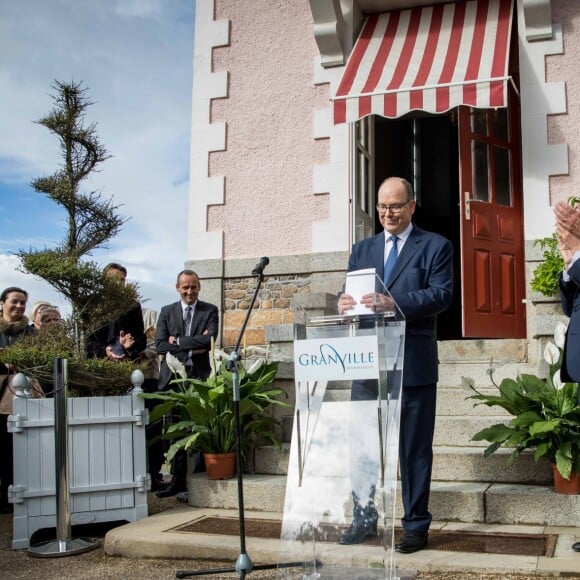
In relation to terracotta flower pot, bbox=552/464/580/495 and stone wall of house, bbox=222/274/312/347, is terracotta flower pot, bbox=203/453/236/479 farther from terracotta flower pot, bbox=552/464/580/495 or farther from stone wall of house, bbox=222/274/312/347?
stone wall of house, bbox=222/274/312/347

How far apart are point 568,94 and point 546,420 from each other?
350 cm

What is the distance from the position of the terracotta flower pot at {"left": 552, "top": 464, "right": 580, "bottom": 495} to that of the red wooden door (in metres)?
Result: 2.76

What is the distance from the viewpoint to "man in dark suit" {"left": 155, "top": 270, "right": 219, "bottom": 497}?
5663 mm

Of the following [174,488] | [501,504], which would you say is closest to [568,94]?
[501,504]

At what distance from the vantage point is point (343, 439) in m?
3.19

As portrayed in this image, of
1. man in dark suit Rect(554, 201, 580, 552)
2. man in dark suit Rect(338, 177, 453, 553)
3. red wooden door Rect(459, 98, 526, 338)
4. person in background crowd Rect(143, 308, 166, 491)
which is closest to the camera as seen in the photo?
man in dark suit Rect(554, 201, 580, 552)

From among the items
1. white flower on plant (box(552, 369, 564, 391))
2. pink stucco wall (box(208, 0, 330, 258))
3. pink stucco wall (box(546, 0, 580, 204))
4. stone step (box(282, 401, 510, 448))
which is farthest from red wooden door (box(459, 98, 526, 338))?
white flower on plant (box(552, 369, 564, 391))

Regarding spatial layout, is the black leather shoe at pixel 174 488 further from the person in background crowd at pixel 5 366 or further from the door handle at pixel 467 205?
the door handle at pixel 467 205

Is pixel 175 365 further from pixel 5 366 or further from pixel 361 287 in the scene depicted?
pixel 361 287

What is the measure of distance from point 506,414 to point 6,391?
140 inches

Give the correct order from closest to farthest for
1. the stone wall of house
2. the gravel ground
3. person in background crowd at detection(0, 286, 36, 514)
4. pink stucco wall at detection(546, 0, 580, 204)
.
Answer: the gravel ground, person in background crowd at detection(0, 286, 36, 514), pink stucco wall at detection(546, 0, 580, 204), the stone wall of house

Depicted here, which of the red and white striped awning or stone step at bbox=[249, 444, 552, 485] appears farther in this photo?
the red and white striped awning

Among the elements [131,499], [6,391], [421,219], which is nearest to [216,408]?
[131,499]

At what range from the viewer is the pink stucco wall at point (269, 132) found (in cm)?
726
